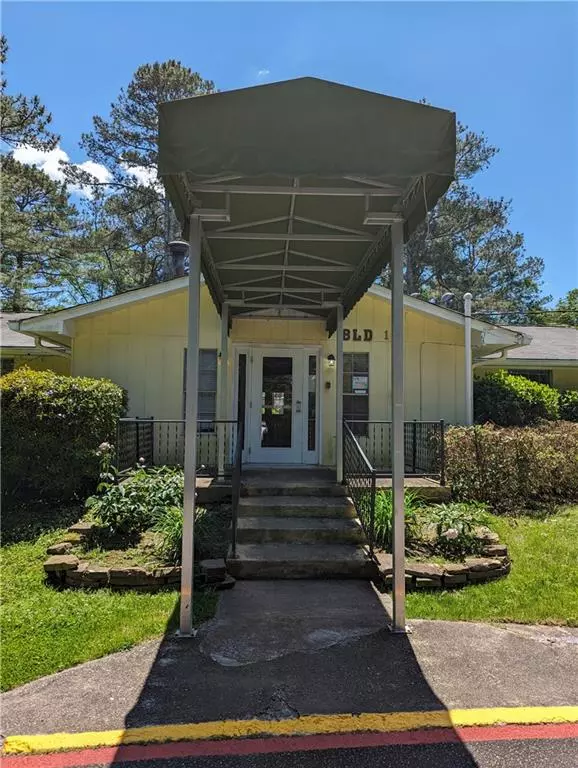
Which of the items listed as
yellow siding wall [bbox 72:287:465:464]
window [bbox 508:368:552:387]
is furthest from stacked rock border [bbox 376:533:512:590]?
window [bbox 508:368:552:387]

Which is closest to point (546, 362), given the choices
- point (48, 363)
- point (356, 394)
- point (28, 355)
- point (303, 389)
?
point (356, 394)

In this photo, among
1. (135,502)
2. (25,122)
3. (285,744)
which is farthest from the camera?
(25,122)

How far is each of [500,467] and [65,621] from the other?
6.26m

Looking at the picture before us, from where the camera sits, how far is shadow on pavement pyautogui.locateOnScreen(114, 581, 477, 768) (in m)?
2.86

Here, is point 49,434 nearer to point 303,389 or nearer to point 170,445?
point 170,445

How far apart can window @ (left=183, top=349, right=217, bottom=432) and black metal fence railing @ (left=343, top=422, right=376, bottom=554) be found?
10.3 feet

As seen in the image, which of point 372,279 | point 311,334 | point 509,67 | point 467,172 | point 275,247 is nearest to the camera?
point 275,247

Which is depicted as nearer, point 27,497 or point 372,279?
point 372,279

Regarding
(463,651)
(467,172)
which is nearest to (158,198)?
(467,172)

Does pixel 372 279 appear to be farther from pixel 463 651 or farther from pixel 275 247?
pixel 463 651

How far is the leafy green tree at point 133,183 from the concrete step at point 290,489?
19.5 m

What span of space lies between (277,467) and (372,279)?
13.3 feet

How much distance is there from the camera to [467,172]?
24703 mm

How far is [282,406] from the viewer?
9195mm
